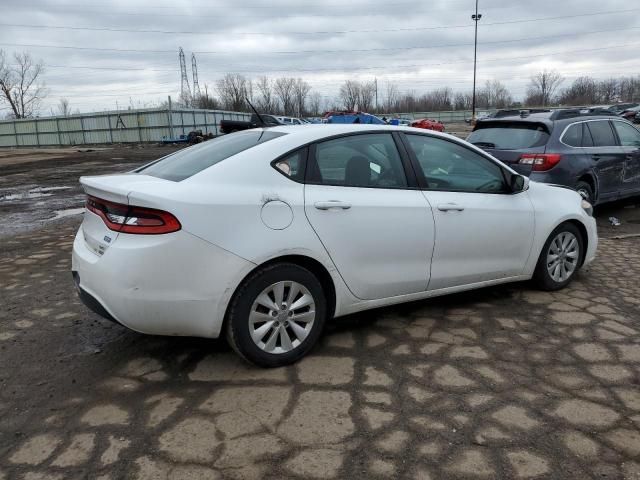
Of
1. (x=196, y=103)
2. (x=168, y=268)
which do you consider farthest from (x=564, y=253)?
(x=196, y=103)

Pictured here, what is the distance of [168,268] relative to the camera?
2977 millimetres

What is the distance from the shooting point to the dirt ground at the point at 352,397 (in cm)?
252

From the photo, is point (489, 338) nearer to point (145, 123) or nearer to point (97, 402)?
point (97, 402)

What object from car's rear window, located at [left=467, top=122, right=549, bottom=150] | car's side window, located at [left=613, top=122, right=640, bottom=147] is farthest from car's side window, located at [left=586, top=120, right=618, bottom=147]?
car's rear window, located at [left=467, top=122, right=549, bottom=150]

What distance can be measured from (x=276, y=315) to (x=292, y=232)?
1.73 feet

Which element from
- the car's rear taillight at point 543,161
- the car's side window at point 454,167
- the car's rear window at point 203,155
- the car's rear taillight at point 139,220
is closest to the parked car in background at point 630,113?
the car's rear taillight at point 543,161

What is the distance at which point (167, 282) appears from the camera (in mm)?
2998

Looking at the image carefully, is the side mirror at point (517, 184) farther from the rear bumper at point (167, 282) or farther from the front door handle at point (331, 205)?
the rear bumper at point (167, 282)

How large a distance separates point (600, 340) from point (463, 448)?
5.94 feet

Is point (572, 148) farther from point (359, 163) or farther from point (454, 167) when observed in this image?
point (359, 163)

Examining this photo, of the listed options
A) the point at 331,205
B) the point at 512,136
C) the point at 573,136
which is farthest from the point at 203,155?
the point at 573,136

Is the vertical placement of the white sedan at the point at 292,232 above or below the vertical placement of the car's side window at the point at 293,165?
below

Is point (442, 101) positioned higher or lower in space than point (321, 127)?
higher

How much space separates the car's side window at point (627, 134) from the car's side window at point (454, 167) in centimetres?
501
